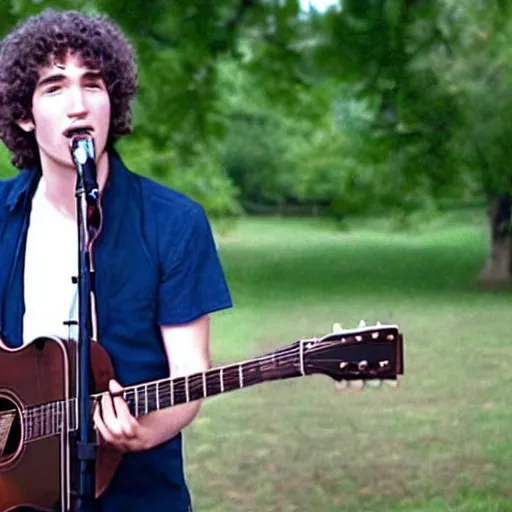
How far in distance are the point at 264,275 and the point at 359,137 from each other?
4.05 ft

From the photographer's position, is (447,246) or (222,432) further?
(447,246)

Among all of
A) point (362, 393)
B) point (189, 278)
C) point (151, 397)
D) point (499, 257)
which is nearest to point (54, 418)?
point (151, 397)

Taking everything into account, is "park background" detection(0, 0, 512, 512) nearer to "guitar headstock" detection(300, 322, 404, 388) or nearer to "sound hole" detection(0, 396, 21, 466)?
"sound hole" detection(0, 396, 21, 466)

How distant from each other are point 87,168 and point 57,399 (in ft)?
0.97

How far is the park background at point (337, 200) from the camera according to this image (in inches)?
118

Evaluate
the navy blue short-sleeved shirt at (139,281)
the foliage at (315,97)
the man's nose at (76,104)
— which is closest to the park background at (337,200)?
the foliage at (315,97)

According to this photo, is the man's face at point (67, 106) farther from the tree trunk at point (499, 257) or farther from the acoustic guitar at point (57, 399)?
the tree trunk at point (499, 257)

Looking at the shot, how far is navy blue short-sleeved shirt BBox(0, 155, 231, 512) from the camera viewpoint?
1.26 metres

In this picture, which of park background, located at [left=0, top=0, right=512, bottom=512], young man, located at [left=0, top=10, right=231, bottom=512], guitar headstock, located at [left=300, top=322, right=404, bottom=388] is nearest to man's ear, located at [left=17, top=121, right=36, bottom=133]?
young man, located at [left=0, top=10, right=231, bottom=512]

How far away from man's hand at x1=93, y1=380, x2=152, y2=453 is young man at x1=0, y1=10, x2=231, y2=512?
2 centimetres

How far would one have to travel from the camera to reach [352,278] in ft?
16.1

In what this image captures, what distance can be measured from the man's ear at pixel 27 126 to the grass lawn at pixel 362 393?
123cm

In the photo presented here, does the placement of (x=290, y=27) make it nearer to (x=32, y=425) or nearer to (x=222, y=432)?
(x=222, y=432)

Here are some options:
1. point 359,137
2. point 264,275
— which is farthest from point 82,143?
point 264,275
